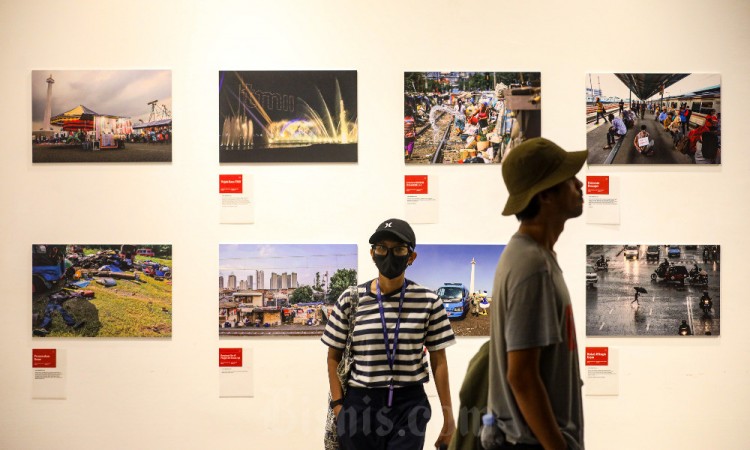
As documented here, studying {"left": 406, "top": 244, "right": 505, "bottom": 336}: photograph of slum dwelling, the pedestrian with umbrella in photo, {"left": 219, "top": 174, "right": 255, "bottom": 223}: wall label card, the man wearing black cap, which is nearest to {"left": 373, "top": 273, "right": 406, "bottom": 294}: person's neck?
the man wearing black cap

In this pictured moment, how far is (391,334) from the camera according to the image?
10.9ft

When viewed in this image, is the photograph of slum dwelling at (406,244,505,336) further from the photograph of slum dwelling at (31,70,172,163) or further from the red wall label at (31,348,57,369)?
the red wall label at (31,348,57,369)

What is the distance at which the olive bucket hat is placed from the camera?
2.26 m

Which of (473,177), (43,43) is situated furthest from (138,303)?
(473,177)

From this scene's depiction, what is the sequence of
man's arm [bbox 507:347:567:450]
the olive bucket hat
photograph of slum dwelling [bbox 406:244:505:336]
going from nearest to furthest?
1. man's arm [bbox 507:347:567:450]
2. the olive bucket hat
3. photograph of slum dwelling [bbox 406:244:505:336]

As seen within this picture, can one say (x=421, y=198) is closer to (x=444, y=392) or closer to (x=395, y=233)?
(x=395, y=233)

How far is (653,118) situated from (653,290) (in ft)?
3.80

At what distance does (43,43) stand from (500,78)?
311cm

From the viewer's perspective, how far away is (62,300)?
4.64 m

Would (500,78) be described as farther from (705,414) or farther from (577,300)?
→ (705,414)

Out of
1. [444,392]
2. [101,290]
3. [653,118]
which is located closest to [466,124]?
[653,118]

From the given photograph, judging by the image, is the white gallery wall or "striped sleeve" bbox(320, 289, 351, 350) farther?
the white gallery wall

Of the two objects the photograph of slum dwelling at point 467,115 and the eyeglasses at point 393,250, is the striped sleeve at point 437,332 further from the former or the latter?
the photograph of slum dwelling at point 467,115

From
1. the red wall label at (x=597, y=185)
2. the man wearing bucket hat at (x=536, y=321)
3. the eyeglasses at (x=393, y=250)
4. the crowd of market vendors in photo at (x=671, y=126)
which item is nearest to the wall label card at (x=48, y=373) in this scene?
the eyeglasses at (x=393, y=250)
